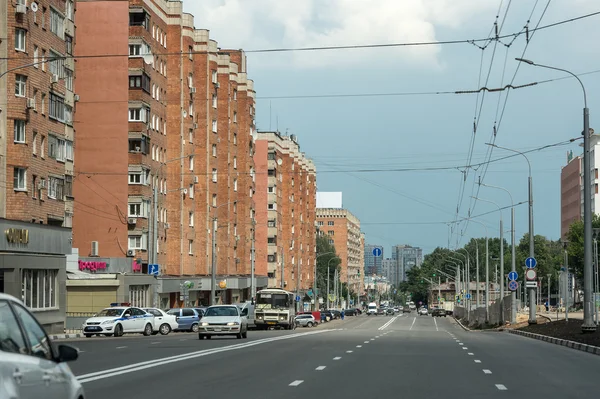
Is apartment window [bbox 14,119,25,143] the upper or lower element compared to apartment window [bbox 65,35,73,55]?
lower

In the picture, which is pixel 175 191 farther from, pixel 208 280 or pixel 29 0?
pixel 29 0

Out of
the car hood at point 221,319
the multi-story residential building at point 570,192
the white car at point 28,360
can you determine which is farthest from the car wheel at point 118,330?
the multi-story residential building at point 570,192

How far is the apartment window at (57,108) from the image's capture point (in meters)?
56.0

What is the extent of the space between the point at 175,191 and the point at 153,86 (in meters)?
10.5

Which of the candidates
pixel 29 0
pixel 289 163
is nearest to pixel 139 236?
pixel 29 0

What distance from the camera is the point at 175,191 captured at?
84812 mm

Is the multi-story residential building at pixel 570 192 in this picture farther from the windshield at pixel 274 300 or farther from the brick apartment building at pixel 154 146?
the windshield at pixel 274 300

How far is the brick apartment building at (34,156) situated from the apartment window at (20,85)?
49mm

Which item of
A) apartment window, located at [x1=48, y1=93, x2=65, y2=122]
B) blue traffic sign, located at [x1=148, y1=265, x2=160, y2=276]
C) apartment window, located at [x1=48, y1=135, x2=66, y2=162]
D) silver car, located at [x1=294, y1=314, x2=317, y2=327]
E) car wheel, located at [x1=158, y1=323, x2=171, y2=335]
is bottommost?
silver car, located at [x1=294, y1=314, x2=317, y2=327]

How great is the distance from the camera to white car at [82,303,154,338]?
49844 mm

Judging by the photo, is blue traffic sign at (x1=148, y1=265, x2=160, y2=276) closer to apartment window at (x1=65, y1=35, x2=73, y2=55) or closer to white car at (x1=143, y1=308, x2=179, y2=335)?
white car at (x1=143, y1=308, x2=179, y2=335)

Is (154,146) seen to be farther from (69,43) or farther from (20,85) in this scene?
(20,85)

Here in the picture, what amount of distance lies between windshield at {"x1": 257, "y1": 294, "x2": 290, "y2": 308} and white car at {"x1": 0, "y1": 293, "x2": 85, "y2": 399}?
61.1m

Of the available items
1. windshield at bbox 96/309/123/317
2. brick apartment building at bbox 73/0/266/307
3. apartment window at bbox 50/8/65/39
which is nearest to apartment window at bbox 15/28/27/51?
apartment window at bbox 50/8/65/39
